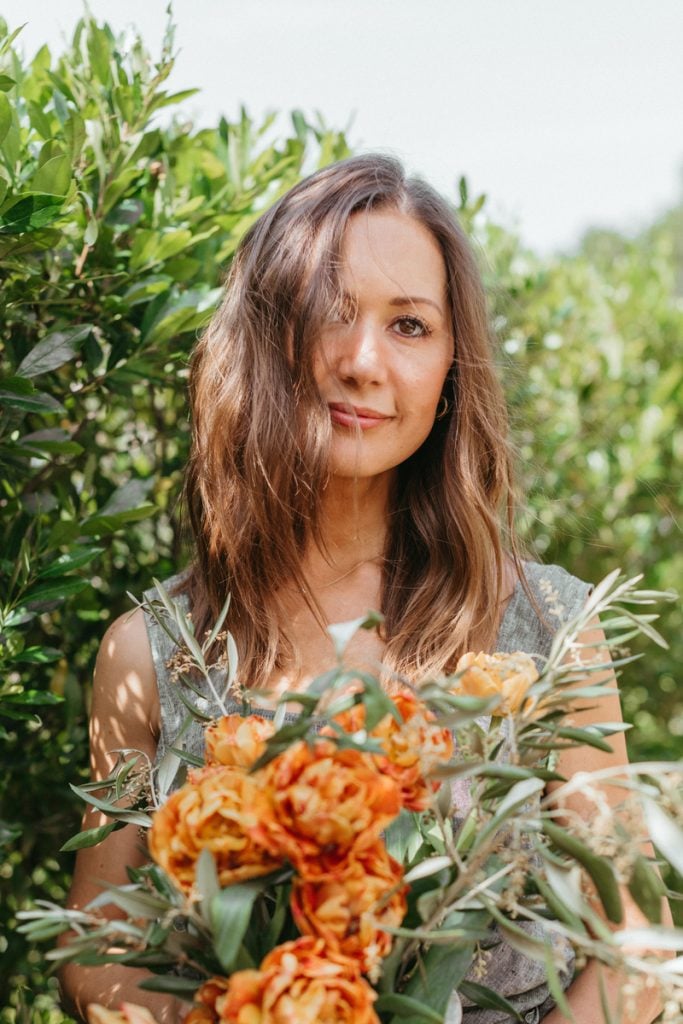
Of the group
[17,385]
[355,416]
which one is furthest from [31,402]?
[355,416]

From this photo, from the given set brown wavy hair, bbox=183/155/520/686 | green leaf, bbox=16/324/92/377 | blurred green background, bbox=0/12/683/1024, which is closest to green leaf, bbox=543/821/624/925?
brown wavy hair, bbox=183/155/520/686

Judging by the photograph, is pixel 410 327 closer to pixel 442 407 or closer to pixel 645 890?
pixel 442 407

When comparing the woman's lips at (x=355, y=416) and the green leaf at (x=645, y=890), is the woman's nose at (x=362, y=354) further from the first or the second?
the green leaf at (x=645, y=890)

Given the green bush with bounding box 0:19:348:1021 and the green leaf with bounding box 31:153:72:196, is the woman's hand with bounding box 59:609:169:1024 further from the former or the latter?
the green leaf with bounding box 31:153:72:196

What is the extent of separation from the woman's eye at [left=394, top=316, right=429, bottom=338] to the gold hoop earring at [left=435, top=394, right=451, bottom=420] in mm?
181

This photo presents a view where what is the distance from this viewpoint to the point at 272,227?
164 cm

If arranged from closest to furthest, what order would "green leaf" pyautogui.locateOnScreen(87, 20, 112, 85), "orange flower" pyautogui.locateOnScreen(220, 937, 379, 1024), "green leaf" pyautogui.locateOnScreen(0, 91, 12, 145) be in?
"orange flower" pyautogui.locateOnScreen(220, 937, 379, 1024), "green leaf" pyautogui.locateOnScreen(0, 91, 12, 145), "green leaf" pyautogui.locateOnScreen(87, 20, 112, 85)

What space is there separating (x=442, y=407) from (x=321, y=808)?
1082 mm

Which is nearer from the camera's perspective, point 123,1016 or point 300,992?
point 300,992

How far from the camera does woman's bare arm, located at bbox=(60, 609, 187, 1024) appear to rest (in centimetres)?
141

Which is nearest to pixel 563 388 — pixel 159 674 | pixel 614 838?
pixel 159 674

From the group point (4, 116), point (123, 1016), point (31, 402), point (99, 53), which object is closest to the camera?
point (123, 1016)

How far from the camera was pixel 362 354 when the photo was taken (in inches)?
58.4

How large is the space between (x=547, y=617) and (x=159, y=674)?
0.64 meters
